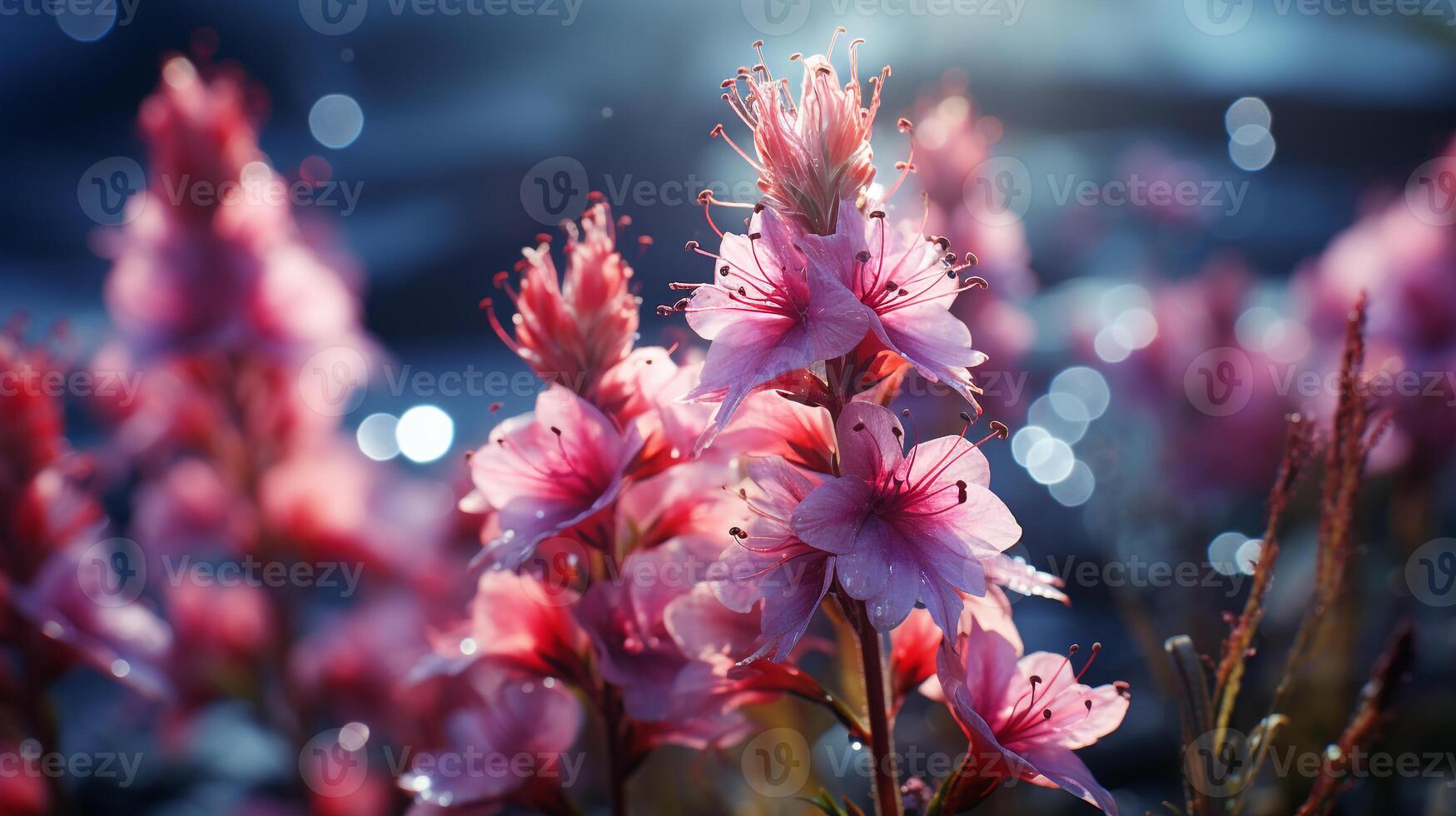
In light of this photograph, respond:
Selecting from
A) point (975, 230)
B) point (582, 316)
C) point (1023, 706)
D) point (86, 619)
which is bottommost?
point (86, 619)

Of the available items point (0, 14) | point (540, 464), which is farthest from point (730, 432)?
point (0, 14)

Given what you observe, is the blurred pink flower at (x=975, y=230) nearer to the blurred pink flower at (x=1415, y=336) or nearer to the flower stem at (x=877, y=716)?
the blurred pink flower at (x=1415, y=336)

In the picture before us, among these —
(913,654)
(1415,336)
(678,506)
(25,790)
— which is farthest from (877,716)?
(1415,336)

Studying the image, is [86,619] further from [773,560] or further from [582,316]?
[773,560]

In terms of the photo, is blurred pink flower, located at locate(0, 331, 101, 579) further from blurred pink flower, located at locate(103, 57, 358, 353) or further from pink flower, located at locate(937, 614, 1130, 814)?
pink flower, located at locate(937, 614, 1130, 814)

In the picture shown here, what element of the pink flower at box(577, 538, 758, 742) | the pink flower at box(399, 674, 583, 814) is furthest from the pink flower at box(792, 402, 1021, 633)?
the pink flower at box(399, 674, 583, 814)

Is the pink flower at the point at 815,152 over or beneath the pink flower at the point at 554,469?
over

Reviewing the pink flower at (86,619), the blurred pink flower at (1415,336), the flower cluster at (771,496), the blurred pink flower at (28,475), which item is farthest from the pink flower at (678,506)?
the blurred pink flower at (1415,336)
